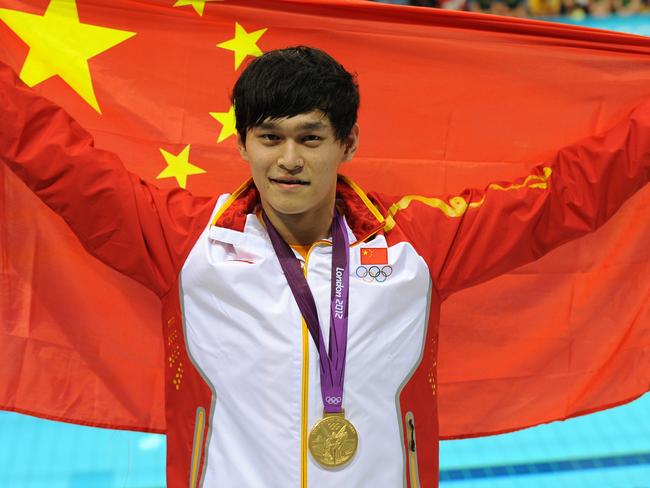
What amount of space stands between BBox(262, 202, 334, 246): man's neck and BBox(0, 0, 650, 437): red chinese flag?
1.87ft

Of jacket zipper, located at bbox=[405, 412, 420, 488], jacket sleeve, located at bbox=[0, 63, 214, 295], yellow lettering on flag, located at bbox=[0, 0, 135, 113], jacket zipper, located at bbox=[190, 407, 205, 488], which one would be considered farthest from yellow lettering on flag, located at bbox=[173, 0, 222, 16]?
jacket zipper, located at bbox=[405, 412, 420, 488]

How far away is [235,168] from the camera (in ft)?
8.31

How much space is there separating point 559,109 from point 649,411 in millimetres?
2068

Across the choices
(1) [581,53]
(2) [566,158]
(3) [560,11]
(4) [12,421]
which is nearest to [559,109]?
(1) [581,53]

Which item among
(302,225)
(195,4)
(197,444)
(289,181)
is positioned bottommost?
(197,444)

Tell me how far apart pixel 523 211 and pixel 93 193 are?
3.40 feet

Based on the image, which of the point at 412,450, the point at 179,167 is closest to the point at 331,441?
the point at 412,450

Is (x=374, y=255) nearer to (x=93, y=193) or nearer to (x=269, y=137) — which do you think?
(x=269, y=137)

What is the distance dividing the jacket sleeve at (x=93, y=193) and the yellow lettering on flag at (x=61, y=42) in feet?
1.07

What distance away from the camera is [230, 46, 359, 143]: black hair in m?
1.86

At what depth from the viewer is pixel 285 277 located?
6.40 feet

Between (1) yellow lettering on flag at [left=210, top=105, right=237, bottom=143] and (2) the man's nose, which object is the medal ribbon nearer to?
(2) the man's nose

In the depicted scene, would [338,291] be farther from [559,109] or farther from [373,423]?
[559,109]

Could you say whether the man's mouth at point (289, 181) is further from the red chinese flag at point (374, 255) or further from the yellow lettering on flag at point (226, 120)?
the yellow lettering on flag at point (226, 120)
